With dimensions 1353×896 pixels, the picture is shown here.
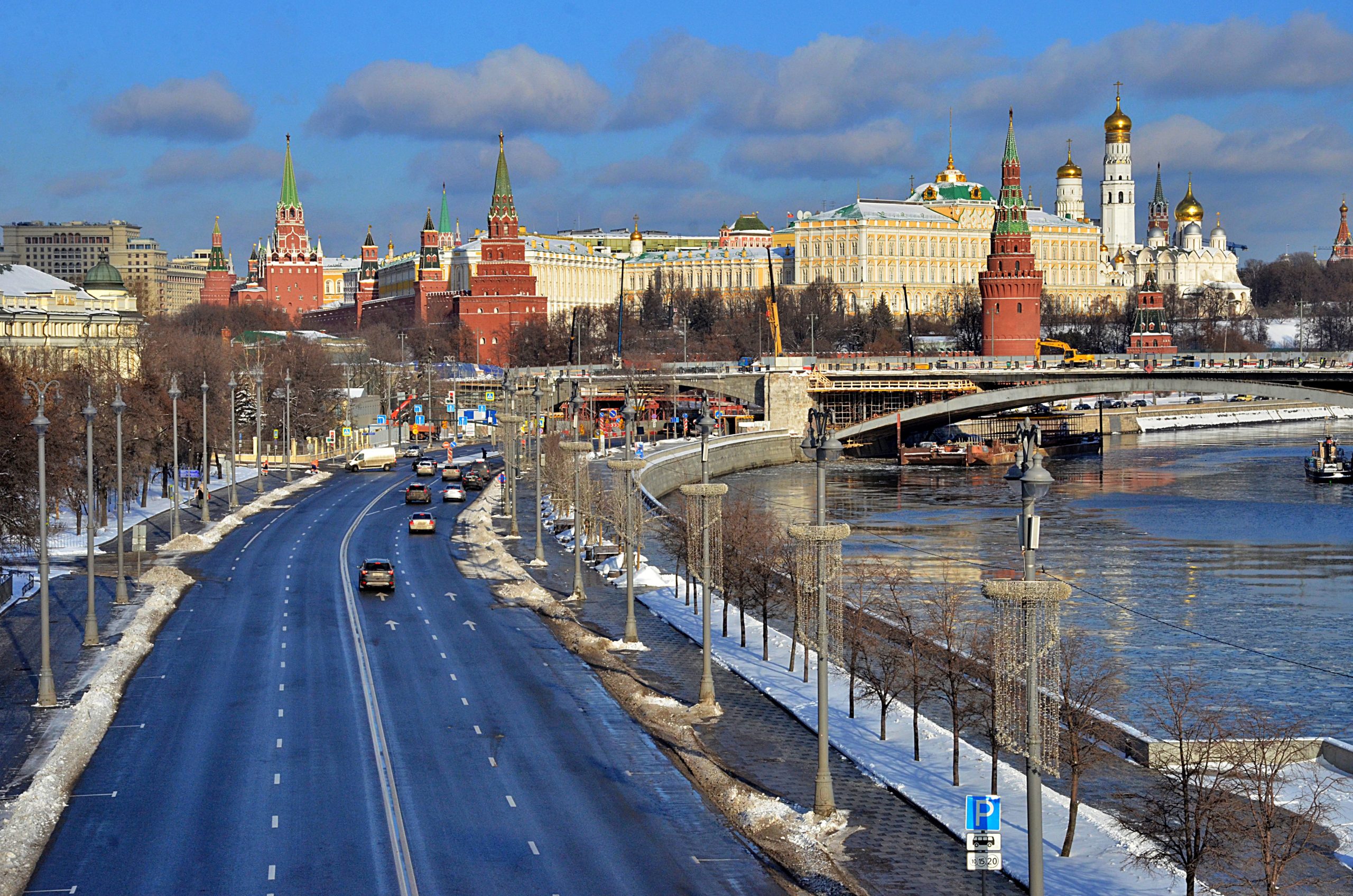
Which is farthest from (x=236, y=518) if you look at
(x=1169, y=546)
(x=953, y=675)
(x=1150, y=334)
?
(x=1150, y=334)

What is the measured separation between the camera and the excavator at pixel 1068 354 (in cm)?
10250

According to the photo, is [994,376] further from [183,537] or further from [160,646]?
[160,646]

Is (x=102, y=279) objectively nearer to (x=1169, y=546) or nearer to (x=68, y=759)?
(x=1169, y=546)

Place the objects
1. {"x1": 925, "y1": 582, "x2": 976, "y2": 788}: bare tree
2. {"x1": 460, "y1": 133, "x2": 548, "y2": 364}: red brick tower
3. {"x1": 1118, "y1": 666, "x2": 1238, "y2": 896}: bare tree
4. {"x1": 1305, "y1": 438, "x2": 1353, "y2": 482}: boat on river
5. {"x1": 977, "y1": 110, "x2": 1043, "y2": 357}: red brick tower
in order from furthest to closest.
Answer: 1. {"x1": 460, "y1": 133, "x2": 548, "y2": 364}: red brick tower
2. {"x1": 977, "y1": 110, "x2": 1043, "y2": 357}: red brick tower
3. {"x1": 1305, "y1": 438, "x2": 1353, "y2": 482}: boat on river
4. {"x1": 925, "y1": 582, "x2": 976, "y2": 788}: bare tree
5. {"x1": 1118, "y1": 666, "x2": 1238, "y2": 896}: bare tree

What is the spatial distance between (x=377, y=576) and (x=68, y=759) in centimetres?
1733

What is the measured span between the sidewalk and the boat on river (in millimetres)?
54848

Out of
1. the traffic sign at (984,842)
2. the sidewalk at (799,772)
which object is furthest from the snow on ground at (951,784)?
the traffic sign at (984,842)

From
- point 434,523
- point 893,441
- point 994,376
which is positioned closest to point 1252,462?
point 994,376

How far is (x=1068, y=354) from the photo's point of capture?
13100cm

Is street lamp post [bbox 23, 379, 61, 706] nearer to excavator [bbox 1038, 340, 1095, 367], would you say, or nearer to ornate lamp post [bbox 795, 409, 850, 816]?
ornate lamp post [bbox 795, 409, 850, 816]

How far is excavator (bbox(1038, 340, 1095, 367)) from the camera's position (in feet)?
336

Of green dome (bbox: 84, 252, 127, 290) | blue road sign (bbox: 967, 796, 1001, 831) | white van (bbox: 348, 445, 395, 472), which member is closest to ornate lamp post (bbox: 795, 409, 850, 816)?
blue road sign (bbox: 967, 796, 1001, 831)

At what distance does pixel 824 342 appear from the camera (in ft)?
550

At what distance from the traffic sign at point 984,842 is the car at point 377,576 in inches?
1036
